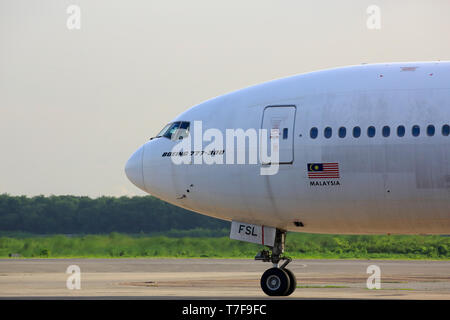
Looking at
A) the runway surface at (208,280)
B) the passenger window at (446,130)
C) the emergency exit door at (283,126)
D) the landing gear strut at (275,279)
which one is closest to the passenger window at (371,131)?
the passenger window at (446,130)

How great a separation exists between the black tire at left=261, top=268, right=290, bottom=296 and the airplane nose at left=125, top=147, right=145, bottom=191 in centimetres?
440

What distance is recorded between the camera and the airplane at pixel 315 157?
21906 mm

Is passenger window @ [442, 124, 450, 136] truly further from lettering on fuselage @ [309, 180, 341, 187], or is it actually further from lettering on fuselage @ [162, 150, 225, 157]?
lettering on fuselage @ [162, 150, 225, 157]

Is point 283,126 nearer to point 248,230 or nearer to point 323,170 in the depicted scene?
point 323,170

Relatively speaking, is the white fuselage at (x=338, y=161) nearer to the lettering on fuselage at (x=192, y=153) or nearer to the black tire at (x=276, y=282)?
the lettering on fuselage at (x=192, y=153)

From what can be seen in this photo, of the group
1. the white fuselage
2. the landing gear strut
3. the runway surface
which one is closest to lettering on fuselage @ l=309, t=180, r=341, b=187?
the white fuselage

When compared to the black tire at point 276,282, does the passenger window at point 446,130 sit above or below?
above

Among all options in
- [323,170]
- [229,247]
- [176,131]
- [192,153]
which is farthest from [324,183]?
[229,247]

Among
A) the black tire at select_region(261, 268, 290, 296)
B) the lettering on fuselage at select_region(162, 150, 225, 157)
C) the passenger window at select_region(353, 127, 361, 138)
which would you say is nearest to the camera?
the passenger window at select_region(353, 127, 361, 138)

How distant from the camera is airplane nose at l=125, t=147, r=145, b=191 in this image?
25516 millimetres

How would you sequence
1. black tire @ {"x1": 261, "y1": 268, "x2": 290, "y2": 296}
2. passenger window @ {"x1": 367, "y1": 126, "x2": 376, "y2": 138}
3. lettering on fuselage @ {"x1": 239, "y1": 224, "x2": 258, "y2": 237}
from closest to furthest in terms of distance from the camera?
passenger window @ {"x1": 367, "y1": 126, "x2": 376, "y2": 138}, black tire @ {"x1": 261, "y1": 268, "x2": 290, "y2": 296}, lettering on fuselage @ {"x1": 239, "y1": 224, "x2": 258, "y2": 237}

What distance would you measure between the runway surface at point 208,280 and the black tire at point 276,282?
33cm
